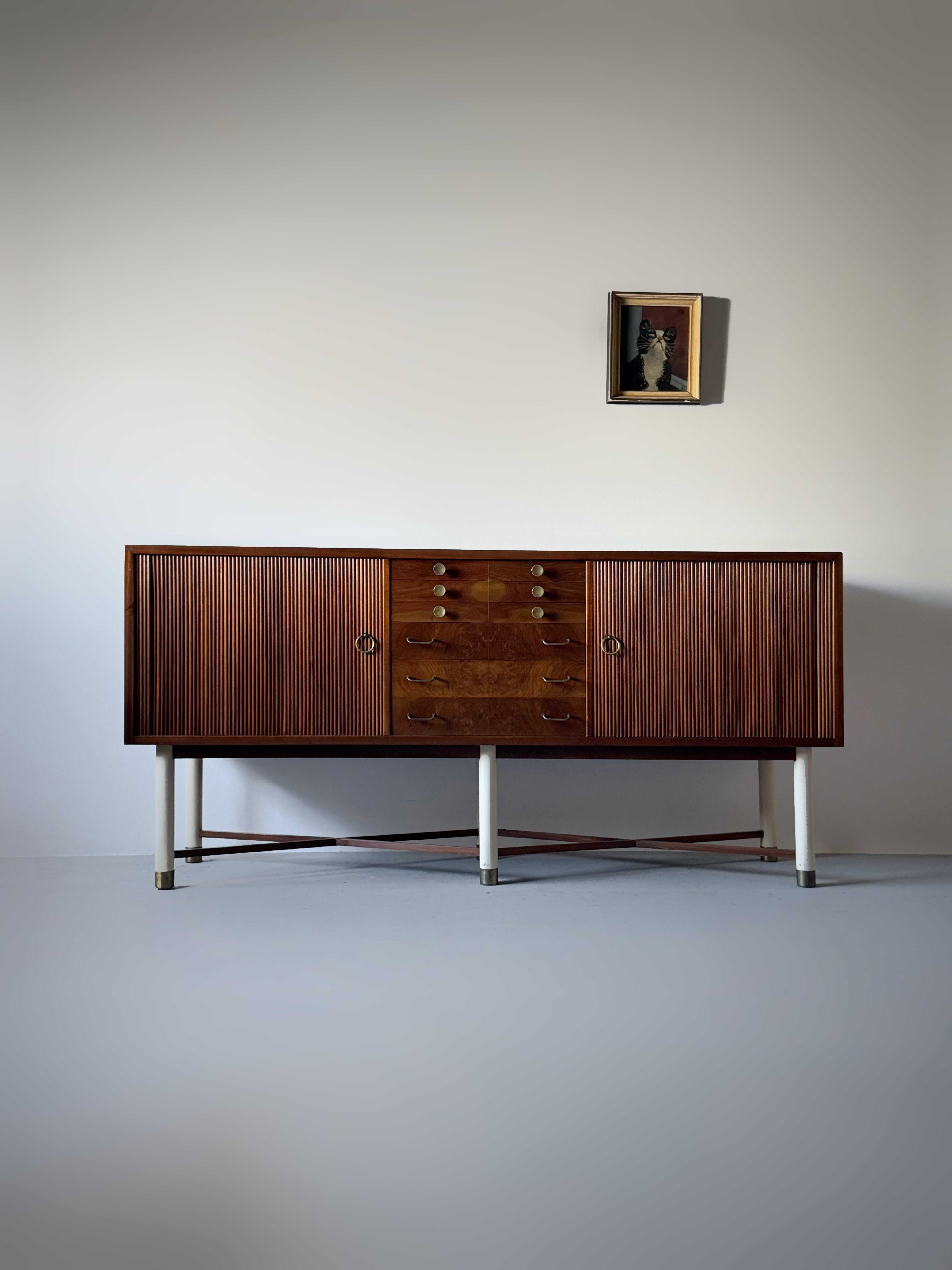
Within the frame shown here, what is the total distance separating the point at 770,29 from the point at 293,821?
2996mm

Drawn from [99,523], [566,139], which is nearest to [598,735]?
[99,523]

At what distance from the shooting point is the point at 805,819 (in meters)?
2.55

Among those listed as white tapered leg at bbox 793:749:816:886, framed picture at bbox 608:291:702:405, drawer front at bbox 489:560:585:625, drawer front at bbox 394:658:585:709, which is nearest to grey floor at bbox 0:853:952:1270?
white tapered leg at bbox 793:749:816:886

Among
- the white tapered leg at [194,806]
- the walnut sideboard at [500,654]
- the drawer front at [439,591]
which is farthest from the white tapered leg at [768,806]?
the white tapered leg at [194,806]

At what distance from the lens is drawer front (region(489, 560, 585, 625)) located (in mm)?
2545

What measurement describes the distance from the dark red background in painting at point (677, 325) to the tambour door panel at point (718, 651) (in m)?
0.85

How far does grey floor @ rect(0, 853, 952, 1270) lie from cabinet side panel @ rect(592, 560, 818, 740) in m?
0.51

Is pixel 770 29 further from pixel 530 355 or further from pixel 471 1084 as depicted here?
pixel 471 1084

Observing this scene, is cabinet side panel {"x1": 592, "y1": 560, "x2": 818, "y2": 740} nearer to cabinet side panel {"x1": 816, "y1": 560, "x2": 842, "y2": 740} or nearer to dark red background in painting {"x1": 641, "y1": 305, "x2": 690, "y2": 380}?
cabinet side panel {"x1": 816, "y1": 560, "x2": 842, "y2": 740}

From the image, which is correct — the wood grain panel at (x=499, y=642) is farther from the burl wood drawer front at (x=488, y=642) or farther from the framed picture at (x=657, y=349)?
the framed picture at (x=657, y=349)

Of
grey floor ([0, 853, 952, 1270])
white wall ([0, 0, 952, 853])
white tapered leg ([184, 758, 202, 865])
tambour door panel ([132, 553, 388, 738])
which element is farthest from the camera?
white wall ([0, 0, 952, 853])

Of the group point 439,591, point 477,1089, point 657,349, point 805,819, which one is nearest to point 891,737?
point 805,819

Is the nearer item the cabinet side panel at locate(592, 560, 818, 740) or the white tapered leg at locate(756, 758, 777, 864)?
the cabinet side panel at locate(592, 560, 818, 740)

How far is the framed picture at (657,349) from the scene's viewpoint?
3.05 metres
